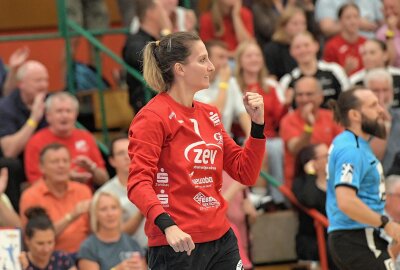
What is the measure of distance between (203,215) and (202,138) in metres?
0.38

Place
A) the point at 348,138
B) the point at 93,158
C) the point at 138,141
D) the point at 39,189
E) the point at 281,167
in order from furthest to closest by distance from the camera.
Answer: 1. the point at 281,167
2. the point at 93,158
3. the point at 39,189
4. the point at 348,138
5. the point at 138,141

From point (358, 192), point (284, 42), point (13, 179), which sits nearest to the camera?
point (358, 192)

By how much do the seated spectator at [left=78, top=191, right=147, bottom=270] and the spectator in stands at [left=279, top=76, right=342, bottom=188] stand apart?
81.0 inches

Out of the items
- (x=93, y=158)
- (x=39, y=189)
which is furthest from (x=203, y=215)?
(x=93, y=158)

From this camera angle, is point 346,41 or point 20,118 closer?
point 20,118

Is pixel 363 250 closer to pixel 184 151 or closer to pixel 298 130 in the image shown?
pixel 184 151

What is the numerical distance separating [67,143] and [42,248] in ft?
5.18

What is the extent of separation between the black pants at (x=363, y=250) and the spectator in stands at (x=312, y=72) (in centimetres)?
384

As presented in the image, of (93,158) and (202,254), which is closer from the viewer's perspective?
(202,254)

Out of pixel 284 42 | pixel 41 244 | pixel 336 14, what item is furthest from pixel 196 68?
pixel 336 14

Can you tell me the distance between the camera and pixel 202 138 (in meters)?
5.09

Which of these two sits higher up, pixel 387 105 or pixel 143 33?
pixel 143 33

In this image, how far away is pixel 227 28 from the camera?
36.4 ft

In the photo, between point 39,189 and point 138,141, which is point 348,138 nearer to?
point 138,141
